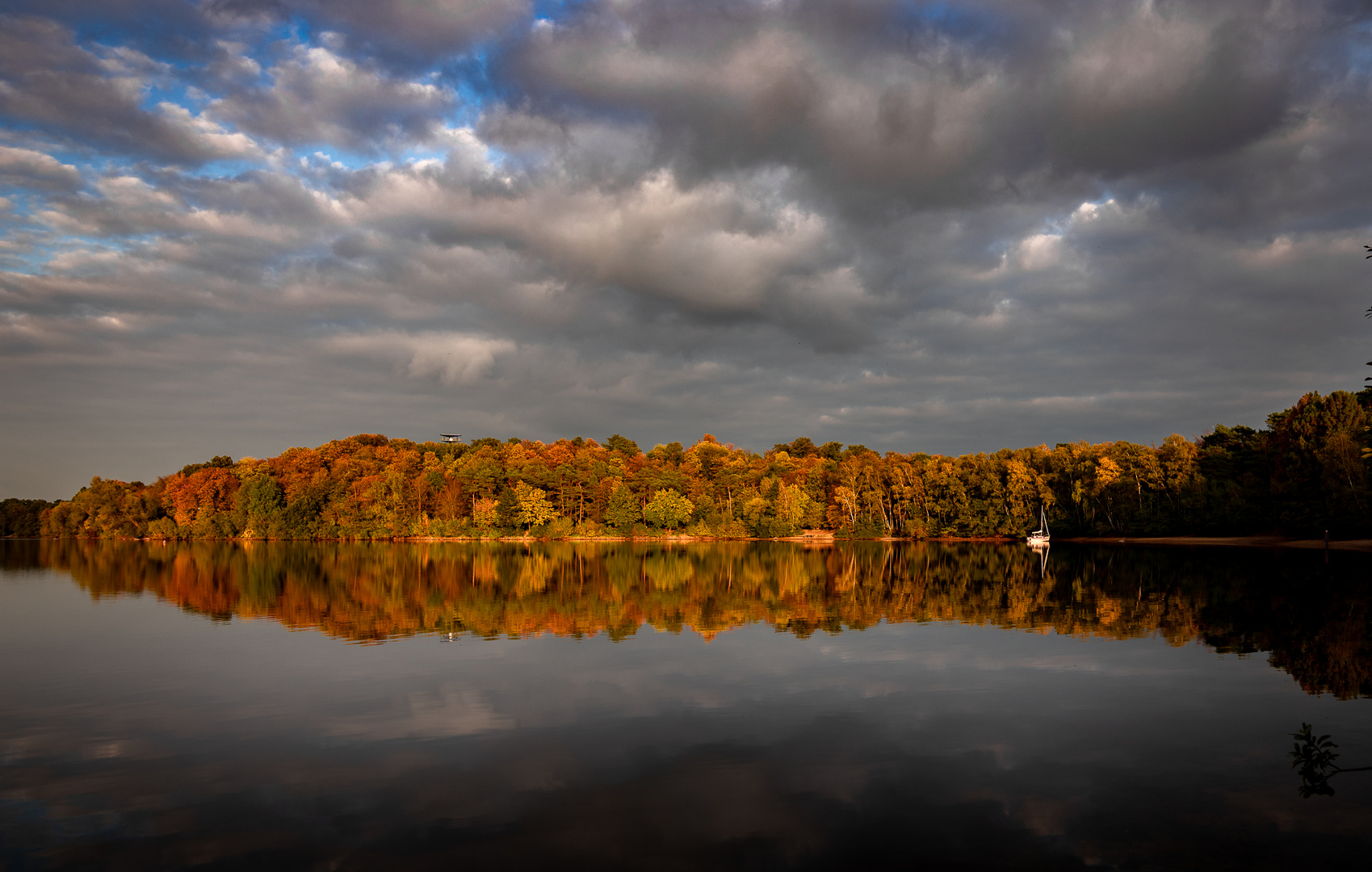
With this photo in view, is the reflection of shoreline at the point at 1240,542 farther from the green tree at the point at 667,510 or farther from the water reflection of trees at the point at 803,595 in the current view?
the green tree at the point at 667,510

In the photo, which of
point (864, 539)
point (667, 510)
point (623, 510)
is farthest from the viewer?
point (667, 510)

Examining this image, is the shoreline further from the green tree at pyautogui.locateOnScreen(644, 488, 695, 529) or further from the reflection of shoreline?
the green tree at pyautogui.locateOnScreen(644, 488, 695, 529)

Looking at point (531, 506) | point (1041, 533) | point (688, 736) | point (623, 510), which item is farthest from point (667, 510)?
point (688, 736)

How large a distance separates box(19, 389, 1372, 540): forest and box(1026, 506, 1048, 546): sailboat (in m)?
1.62

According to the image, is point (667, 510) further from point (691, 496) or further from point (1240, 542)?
point (1240, 542)

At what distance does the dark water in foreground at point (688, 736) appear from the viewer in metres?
7.85

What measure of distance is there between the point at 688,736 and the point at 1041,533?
8203 cm

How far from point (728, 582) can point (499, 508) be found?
65.6m

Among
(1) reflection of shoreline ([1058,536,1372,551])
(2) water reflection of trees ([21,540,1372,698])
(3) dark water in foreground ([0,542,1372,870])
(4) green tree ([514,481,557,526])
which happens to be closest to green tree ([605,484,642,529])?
(4) green tree ([514,481,557,526])

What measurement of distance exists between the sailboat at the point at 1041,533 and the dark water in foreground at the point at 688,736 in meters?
53.6

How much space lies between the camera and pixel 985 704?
13.1 meters

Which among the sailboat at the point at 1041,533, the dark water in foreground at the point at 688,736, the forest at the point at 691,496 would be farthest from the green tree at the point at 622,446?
the dark water in foreground at the point at 688,736

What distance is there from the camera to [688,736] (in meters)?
11.5

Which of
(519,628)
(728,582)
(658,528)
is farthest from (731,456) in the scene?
(519,628)
